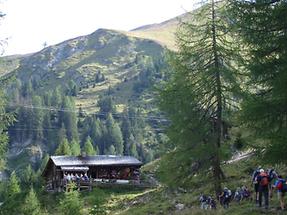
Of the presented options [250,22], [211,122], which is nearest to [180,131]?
[211,122]

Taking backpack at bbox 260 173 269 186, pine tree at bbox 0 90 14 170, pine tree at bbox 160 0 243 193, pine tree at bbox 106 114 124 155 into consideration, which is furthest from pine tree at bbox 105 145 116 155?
backpack at bbox 260 173 269 186

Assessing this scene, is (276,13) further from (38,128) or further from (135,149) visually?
(38,128)

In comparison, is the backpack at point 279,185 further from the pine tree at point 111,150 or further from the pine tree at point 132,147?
the pine tree at point 111,150

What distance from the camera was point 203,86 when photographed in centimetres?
2600

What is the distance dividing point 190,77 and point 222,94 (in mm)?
2306

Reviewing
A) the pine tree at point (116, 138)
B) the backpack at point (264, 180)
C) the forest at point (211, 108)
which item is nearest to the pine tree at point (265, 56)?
the forest at point (211, 108)

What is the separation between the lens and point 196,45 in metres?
25.7

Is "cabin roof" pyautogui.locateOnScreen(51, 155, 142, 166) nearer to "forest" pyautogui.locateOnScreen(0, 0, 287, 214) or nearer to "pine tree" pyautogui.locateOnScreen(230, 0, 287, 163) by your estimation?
"forest" pyautogui.locateOnScreen(0, 0, 287, 214)

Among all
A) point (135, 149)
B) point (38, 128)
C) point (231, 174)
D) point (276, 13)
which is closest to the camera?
point (276, 13)

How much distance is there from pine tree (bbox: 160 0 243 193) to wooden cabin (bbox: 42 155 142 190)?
83.8 ft

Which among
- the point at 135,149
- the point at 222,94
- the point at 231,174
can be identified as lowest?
the point at 135,149

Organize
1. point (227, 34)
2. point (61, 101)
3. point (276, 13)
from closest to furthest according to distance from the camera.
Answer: point (276, 13)
point (227, 34)
point (61, 101)

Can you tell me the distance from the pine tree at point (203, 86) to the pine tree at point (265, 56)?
7.32 metres

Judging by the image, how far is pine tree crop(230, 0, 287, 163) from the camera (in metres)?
16.5
